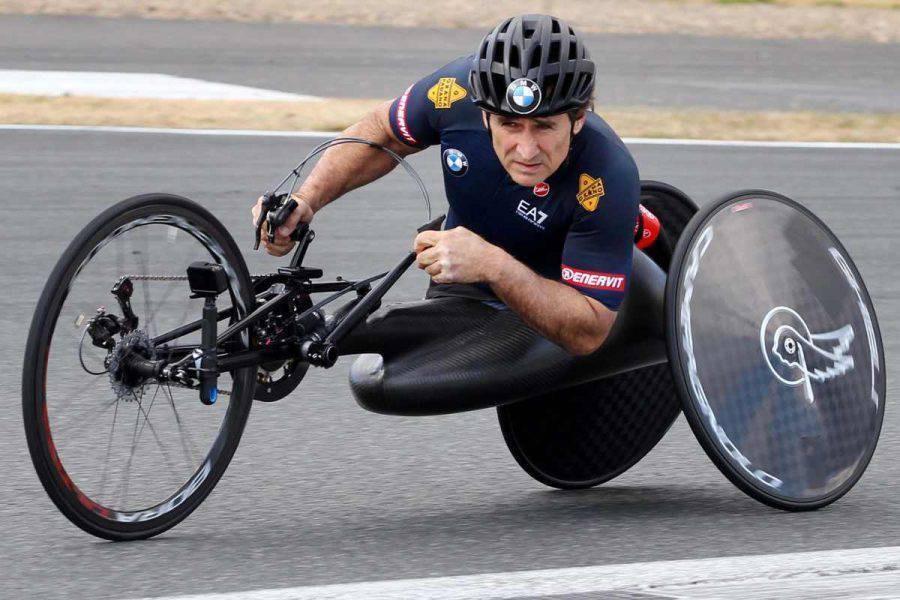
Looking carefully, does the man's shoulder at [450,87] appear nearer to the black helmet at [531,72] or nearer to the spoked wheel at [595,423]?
the black helmet at [531,72]

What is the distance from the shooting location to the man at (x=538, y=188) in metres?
3.95

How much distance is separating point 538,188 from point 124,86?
10.4m

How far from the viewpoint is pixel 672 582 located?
370 centimetres

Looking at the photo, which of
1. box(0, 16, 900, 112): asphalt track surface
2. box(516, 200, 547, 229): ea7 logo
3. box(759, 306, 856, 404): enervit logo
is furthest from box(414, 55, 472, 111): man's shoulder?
box(0, 16, 900, 112): asphalt track surface

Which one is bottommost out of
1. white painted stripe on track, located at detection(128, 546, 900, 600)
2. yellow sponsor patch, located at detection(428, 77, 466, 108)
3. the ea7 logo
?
white painted stripe on track, located at detection(128, 546, 900, 600)

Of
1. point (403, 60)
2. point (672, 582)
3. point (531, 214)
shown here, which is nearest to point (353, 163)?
point (531, 214)

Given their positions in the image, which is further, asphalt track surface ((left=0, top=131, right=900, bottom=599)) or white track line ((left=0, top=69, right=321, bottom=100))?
white track line ((left=0, top=69, right=321, bottom=100))

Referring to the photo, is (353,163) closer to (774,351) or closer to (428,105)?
(428,105)

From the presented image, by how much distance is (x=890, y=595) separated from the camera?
3652mm

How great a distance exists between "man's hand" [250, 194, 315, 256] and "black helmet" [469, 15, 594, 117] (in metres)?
0.60

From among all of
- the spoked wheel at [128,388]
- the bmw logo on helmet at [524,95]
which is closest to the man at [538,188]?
the bmw logo on helmet at [524,95]

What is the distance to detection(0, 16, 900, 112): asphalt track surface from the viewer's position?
49.3 feet

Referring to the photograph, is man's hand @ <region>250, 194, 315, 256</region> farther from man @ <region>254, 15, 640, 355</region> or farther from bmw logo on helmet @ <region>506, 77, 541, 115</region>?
bmw logo on helmet @ <region>506, 77, 541, 115</region>

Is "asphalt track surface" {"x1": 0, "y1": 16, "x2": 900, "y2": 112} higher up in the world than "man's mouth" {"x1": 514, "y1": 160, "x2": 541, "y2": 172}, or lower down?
higher up
